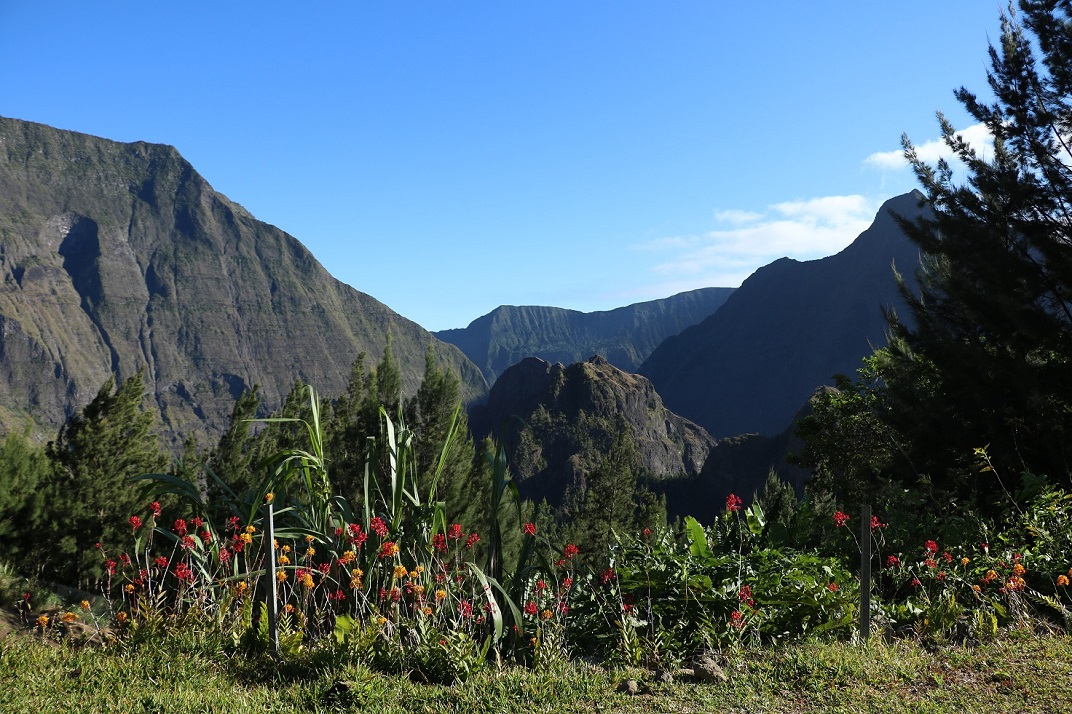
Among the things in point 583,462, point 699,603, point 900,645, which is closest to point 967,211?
point 900,645

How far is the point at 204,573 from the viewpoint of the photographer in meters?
3.54

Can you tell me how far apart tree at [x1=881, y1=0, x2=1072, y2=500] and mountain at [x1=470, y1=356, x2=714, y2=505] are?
250ft

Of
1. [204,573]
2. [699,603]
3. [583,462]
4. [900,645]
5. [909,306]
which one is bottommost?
[583,462]

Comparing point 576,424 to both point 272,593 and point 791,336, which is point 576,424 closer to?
point 791,336

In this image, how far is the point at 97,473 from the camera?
60.8 ft

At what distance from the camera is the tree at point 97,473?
58.5 ft

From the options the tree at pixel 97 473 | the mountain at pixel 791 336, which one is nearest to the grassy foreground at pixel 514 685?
the tree at pixel 97 473

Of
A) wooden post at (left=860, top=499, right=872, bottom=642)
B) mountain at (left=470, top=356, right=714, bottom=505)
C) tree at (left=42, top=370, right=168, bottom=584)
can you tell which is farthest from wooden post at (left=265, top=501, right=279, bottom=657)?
mountain at (left=470, top=356, right=714, bottom=505)

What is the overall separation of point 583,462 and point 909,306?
3348 inches

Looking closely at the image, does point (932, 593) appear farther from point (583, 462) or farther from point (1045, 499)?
point (583, 462)

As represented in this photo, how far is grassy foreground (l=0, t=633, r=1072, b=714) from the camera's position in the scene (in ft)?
9.39

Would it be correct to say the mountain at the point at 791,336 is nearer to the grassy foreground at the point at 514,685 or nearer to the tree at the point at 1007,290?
the tree at the point at 1007,290

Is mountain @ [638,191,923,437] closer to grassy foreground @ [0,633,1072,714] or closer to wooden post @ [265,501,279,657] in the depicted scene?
grassy foreground @ [0,633,1072,714]

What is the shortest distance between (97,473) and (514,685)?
19249 mm
